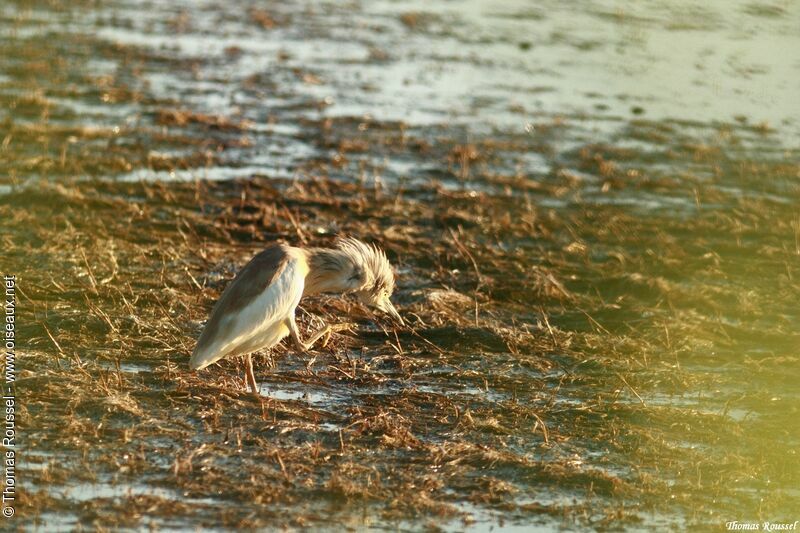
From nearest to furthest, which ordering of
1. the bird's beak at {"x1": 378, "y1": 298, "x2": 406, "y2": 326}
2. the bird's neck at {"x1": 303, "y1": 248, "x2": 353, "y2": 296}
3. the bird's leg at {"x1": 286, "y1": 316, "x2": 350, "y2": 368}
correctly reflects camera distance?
the bird's leg at {"x1": 286, "y1": 316, "x2": 350, "y2": 368}
the bird's neck at {"x1": 303, "y1": 248, "x2": 353, "y2": 296}
the bird's beak at {"x1": 378, "y1": 298, "x2": 406, "y2": 326}

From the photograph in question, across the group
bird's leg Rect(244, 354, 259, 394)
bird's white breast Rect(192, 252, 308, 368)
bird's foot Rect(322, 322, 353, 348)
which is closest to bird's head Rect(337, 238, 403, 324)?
bird's foot Rect(322, 322, 353, 348)

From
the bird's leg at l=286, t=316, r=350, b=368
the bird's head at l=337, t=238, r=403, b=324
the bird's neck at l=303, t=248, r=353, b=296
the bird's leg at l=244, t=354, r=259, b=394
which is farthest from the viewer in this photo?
the bird's head at l=337, t=238, r=403, b=324

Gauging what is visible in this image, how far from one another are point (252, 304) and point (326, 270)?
26.4 inches

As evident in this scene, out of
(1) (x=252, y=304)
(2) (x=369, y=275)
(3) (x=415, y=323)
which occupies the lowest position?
(3) (x=415, y=323)

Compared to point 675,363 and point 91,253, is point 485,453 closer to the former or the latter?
point 675,363

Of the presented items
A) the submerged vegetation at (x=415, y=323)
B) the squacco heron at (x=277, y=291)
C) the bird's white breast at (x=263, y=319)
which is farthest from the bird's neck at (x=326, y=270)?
the submerged vegetation at (x=415, y=323)

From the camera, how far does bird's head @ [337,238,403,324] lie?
20.9ft

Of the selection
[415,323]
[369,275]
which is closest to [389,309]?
[415,323]

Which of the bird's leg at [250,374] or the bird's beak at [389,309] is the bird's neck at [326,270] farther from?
the bird's leg at [250,374]

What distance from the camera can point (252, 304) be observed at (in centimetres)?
569

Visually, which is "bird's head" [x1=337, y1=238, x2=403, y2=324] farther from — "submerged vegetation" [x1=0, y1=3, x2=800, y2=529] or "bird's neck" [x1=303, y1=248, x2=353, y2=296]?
"submerged vegetation" [x1=0, y1=3, x2=800, y2=529]

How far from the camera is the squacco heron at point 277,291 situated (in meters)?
5.63

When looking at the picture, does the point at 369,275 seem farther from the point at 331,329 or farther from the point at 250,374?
the point at 250,374

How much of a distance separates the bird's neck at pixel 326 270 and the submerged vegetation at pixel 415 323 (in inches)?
13.8
